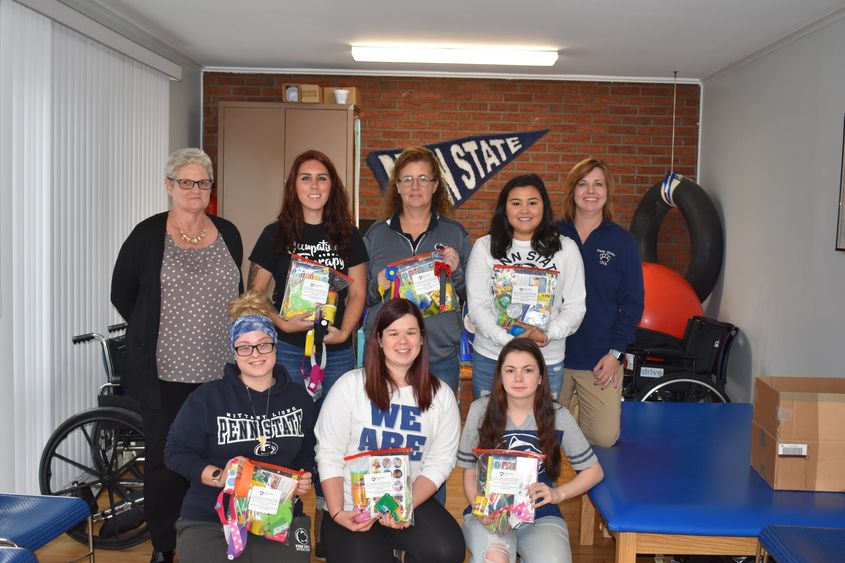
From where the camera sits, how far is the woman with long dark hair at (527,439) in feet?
8.45

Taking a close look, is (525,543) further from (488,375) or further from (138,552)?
(138,552)

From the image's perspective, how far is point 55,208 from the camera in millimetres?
4102

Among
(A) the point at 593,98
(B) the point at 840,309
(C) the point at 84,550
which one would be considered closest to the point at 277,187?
(A) the point at 593,98

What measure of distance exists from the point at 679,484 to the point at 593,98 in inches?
184

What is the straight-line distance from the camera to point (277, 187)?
6.42m

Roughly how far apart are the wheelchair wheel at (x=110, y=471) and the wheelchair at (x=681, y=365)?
290 cm

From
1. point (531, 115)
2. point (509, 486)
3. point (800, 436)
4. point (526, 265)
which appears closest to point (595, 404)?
point (526, 265)

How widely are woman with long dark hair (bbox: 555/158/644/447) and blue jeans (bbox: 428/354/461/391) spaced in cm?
51

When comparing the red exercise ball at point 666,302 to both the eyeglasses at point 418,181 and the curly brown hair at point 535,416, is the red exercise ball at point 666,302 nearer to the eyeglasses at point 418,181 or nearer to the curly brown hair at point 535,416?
the eyeglasses at point 418,181

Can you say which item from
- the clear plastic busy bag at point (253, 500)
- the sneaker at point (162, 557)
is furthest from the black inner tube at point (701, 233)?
the clear plastic busy bag at point (253, 500)

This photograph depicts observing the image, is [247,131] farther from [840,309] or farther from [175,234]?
[840,309]

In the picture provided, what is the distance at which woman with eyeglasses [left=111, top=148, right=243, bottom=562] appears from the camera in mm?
2852

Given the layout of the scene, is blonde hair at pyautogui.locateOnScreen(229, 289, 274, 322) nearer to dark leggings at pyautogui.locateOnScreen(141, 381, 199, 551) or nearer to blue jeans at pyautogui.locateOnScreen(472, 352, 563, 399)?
dark leggings at pyautogui.locateOnScreen(141, 381, 199, 551)

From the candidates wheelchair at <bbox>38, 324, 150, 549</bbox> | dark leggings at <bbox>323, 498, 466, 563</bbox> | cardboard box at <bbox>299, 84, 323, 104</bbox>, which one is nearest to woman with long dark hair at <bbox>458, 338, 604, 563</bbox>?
dark leggings at <bbox>323, 498, 466, 563</bbox>
